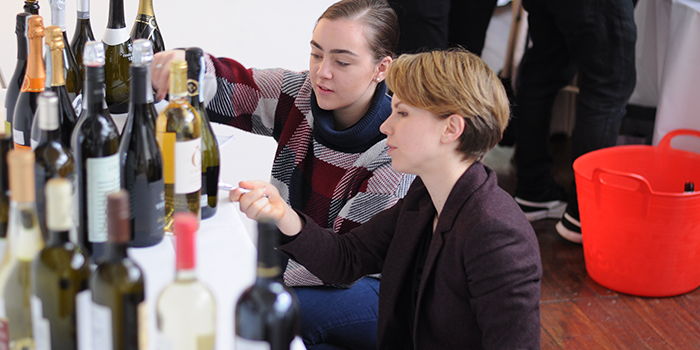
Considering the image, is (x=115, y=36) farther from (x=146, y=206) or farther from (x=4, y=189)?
(x=4, y=189)

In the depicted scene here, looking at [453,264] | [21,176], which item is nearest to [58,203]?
[21,176]

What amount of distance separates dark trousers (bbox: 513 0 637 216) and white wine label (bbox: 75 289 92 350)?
1.87 meters

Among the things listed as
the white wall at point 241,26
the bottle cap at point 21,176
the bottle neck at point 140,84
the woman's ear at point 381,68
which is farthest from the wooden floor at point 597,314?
the bottle cap at point 21,176

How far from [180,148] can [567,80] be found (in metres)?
2.01

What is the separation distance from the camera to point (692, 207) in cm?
192

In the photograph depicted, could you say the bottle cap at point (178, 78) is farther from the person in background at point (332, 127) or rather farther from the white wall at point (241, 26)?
the white wall at point (241, 26)

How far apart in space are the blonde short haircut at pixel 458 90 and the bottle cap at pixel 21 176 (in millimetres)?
666

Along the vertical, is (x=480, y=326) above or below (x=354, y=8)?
below

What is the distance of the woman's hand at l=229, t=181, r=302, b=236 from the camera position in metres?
1.00

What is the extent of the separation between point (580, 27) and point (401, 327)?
1360 mm

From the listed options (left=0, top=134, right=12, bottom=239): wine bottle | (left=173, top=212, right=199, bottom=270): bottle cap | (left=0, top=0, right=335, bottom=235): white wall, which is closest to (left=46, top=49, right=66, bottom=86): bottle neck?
(left=0, top=134, right=12, bottom=239): wine bottle

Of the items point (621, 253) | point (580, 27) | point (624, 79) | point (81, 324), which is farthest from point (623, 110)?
point (81, 324)

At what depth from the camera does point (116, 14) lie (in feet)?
3.94

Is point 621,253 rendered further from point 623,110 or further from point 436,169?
point 436,169
